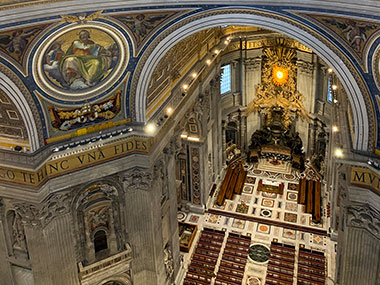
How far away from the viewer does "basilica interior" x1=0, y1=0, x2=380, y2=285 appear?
1342 centimetres

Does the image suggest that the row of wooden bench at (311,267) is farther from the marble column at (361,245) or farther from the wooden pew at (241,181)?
the wooden pew at (241,181)

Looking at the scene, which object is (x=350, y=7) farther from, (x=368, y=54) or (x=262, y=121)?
(x=262, y=121)

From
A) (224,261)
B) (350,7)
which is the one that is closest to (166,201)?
(224,261)

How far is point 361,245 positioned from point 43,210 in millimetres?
10238

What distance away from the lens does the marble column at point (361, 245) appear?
14.4m

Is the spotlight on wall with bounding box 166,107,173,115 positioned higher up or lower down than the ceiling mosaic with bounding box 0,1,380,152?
lower down

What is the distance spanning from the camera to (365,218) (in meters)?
14.5

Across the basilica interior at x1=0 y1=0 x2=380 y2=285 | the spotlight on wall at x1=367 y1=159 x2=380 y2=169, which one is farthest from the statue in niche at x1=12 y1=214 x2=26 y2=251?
the spotlight on wall at x1=367 y1=159 x2=380 y2=169

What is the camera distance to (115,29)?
569 inches

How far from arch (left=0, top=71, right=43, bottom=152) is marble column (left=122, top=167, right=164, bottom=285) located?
344cm

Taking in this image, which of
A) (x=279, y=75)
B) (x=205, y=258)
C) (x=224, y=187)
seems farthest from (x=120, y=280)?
(x=279, y=75)

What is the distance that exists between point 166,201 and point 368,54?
1012 centimetres

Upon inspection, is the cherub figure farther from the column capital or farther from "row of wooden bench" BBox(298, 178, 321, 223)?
the column capital

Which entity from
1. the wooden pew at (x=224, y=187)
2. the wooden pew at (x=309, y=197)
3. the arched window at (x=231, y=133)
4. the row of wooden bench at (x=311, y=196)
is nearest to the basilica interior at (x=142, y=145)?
the row of wooden bench at (x=311, y=196)
